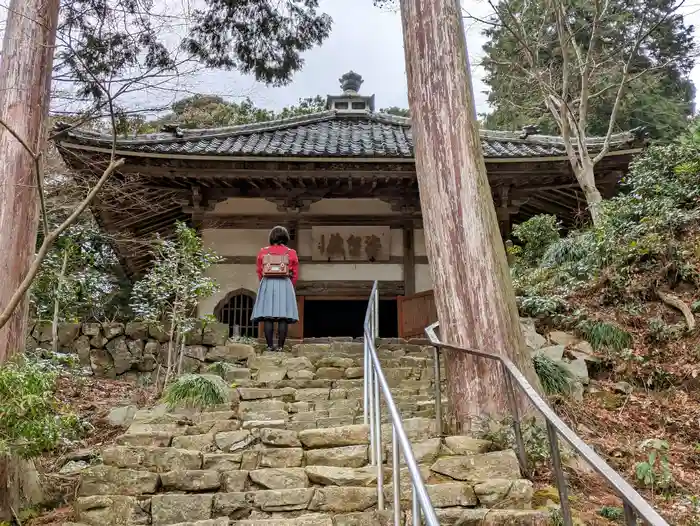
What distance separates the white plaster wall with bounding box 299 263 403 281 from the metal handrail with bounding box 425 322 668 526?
4941 mm

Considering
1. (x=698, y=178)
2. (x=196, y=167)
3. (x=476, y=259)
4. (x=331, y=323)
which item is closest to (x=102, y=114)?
(x=476, y=259)

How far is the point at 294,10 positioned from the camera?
28.5 ft

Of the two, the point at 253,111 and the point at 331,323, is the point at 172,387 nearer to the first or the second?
the point at 331,323

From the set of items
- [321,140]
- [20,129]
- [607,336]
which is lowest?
[607,336]

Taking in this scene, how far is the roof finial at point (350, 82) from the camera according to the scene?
15.5 meters

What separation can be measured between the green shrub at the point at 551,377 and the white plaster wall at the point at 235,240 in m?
6.24

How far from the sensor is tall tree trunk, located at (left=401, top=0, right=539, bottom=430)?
15.1 feet

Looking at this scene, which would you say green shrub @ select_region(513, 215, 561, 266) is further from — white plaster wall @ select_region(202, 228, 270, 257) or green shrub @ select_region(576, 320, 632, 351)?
white plaster wall @ select_region(202, 228, 270, 257)

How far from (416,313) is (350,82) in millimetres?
8306

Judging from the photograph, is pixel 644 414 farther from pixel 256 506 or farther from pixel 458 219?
pixel 256 506

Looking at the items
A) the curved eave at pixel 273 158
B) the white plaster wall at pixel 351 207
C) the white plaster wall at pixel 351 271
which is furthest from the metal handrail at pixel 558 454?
the white plaster wall at pixel 351 207

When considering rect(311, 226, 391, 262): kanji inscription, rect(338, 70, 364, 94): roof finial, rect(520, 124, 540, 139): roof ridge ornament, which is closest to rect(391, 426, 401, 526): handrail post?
rect(311, 226, 391, 262): kanji inscription

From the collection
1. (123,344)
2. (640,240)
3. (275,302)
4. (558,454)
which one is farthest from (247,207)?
(558,454)

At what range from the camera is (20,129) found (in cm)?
512
